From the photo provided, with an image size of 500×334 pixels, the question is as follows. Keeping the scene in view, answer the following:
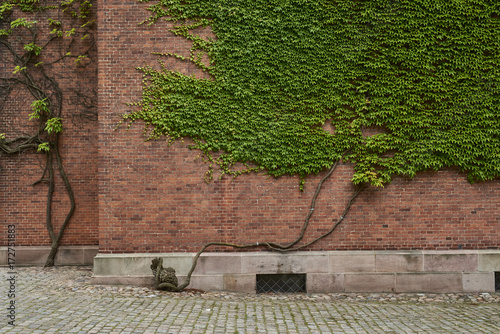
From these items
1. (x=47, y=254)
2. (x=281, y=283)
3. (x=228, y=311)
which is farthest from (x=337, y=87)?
(x=47, y=254)

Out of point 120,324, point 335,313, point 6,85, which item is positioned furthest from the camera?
point 6,85

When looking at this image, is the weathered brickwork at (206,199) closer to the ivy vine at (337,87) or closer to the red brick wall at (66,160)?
the ivy vine at (337,87)

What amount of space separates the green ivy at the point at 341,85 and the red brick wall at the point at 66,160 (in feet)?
8.41

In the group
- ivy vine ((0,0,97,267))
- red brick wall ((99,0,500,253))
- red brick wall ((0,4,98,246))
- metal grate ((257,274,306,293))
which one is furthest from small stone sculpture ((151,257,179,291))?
ivy vine ((0,0,97,267))

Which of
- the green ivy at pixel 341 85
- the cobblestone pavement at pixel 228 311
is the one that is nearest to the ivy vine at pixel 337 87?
the green ivy at pixel 341 85

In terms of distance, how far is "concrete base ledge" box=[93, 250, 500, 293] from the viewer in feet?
Result: 27.5

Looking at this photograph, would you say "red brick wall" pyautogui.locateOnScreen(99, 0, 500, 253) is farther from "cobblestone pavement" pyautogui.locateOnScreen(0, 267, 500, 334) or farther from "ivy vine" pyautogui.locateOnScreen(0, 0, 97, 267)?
"ivy vine" pyautogui.locateOnScreen(0, 0, 97, 267)

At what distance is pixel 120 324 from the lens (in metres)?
5.92

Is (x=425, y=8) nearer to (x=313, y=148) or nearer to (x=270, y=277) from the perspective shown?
(x=313, y=148)

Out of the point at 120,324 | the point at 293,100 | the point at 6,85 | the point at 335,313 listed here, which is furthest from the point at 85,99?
the point at 335,313

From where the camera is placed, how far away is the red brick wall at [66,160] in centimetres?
1016

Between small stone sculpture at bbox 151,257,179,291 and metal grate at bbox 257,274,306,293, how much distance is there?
1.91m

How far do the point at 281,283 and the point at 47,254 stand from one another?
6310mm

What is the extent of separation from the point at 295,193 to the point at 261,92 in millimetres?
2412
